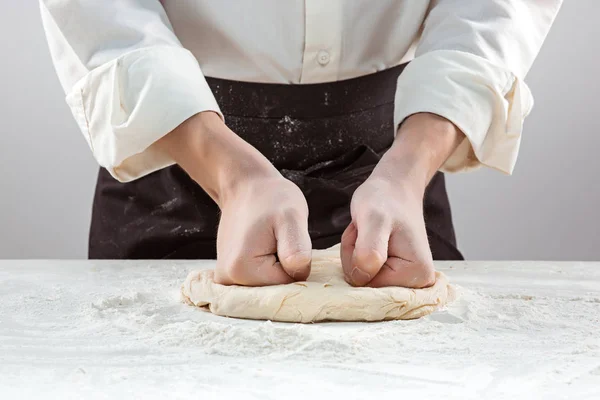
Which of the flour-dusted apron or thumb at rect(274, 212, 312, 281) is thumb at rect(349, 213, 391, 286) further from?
the flour-dusted apron

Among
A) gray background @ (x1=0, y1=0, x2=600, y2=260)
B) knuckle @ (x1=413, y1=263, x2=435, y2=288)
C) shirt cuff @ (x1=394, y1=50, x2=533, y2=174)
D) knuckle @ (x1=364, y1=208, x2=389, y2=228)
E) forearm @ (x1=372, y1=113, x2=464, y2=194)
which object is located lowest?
gray background @ (x1=0, y1=0, x2=600, y2=260)

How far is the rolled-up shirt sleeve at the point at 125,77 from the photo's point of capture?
1025 millimetres

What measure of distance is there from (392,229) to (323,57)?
470mm

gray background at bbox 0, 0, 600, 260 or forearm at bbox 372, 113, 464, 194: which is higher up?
forearm at bbox 372, 113, 464, 194

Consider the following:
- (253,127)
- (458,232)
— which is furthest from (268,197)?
(458,232)

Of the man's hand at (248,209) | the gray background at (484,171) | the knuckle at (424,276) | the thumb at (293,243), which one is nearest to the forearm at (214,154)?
the man's hand at (248,209)

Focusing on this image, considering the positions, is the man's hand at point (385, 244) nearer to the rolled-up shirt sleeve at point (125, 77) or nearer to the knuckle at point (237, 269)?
the knuckle at point (237, 269)

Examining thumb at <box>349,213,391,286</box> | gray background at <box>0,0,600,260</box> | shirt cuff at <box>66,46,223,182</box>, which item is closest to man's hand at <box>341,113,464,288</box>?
thumb at <box>349,213,391,286</box>

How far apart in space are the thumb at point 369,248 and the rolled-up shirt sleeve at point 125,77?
0.31 m

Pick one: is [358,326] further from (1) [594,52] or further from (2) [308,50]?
(1) [594,52]

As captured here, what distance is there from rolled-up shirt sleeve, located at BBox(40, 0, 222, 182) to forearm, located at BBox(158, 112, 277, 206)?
0.02m

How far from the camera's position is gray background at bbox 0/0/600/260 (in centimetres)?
239

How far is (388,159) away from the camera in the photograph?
103cm

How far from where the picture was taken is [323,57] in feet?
4.15
